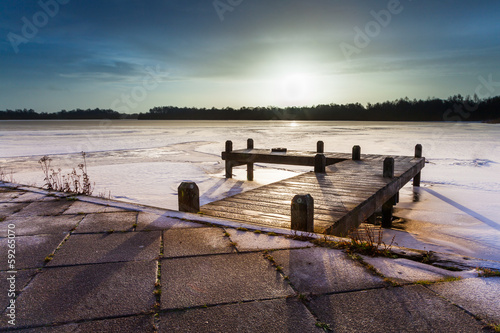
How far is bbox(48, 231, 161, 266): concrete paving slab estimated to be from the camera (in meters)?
3.44

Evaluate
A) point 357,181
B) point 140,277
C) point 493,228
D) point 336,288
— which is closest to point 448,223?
point 493,228

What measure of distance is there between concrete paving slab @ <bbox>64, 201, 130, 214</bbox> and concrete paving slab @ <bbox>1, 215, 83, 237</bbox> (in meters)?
0.28

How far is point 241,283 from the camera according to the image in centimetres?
291

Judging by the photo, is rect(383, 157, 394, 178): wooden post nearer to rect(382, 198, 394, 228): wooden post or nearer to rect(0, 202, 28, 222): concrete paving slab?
rect(382, 198, 394, 228): wooden post

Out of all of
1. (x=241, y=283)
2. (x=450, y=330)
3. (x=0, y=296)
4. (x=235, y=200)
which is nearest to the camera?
(x=450, y=330)

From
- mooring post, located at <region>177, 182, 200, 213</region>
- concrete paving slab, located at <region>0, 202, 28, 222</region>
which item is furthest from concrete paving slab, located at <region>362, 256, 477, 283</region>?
concrete paving slab, located at <region>0, 202, 28, 222</region>

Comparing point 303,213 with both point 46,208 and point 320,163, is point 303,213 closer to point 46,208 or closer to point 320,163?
point 46,208

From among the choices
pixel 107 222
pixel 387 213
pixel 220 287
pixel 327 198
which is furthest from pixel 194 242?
pixel 387 213

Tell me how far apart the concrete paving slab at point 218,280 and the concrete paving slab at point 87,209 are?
2478mm

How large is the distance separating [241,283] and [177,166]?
15.6m

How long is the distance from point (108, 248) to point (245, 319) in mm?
2055

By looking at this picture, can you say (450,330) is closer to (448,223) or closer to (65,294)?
(65,294)

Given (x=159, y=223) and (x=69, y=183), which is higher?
(x=159, y=223)

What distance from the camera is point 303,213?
14.3 feet
